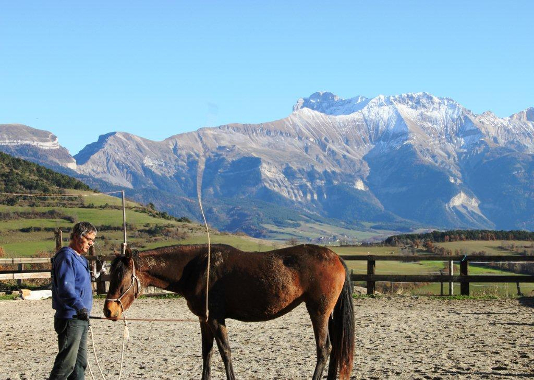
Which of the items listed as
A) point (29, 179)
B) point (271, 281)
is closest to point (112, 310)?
point (271, 281)

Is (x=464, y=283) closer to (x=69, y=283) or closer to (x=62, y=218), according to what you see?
(x=69, y=283)

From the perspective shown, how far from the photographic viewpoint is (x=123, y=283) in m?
8.30

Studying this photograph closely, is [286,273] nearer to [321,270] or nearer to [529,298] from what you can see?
[321,270]

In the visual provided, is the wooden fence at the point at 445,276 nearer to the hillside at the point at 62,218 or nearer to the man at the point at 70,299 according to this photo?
the man at the point at 70,299

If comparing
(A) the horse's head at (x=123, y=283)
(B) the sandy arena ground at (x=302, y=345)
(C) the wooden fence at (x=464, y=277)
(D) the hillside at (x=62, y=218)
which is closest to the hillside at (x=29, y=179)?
(D) the hillside at (x=62, y=218)

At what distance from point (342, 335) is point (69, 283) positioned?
3.35 meters

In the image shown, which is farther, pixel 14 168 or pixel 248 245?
pixel 14 168

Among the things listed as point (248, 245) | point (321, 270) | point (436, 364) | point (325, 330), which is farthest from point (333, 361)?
point (248, 245)

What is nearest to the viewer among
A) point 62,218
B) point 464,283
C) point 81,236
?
point 81,236

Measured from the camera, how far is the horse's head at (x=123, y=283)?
27.0 feet

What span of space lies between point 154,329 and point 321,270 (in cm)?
713

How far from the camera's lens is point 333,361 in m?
8.87

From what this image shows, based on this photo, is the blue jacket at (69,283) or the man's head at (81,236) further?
the man's head at (81,236)

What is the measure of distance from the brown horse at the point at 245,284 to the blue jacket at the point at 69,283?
571 mm
